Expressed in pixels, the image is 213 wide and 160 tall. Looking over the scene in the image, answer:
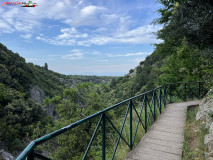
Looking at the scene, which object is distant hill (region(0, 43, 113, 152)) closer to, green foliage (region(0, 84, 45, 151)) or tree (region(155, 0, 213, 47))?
green foliage (region(0, 84, 45, 151))

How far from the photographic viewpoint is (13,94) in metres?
39.6

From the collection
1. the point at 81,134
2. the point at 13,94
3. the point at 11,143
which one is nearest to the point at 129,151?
the point at 81,134

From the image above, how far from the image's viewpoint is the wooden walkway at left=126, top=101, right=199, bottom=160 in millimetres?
2836

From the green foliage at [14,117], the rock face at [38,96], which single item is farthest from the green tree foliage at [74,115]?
the rock face at [38,96]

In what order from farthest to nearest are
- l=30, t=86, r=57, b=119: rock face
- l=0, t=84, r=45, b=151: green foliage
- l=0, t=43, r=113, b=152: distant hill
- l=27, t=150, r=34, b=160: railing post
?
l=30, t=86, r=57, b=119: rock face < l=0, t=43, r=113, b=152: distant hill < l=0, t=84, r=45, b=151: green foliage < l=27, t=150, r=34, b=160: railing post

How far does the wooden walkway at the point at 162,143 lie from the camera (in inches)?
112

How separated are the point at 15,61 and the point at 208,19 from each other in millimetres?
59385

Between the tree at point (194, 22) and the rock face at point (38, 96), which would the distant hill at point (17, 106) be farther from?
the tree at point (194, 22)

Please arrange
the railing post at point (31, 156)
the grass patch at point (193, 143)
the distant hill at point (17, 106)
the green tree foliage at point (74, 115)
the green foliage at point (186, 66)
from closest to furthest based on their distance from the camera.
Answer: the railing post at point (31, 156) < the grass patch at point (193, 143) < the green tree foliage at point (74, 115) < the green foliage at point (186, 66) < the distant hill at point (17, 106)

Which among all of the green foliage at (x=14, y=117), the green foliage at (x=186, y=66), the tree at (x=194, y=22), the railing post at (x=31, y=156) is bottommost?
the green foliage at (x=14, y=117)

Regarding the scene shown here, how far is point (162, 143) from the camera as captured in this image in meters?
3.33

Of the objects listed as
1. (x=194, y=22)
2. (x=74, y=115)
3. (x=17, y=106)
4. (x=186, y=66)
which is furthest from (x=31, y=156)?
(x=17, y=106)

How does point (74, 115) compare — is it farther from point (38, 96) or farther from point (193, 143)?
point (38, 96)

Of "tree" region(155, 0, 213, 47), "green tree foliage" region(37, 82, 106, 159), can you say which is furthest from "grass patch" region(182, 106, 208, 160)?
"tree" region(155, 0, 213, 47)
